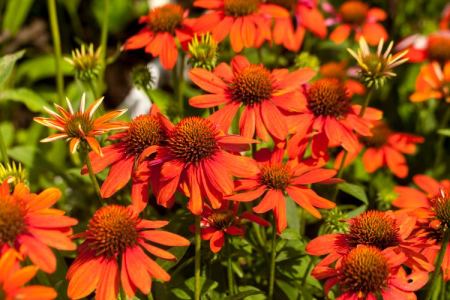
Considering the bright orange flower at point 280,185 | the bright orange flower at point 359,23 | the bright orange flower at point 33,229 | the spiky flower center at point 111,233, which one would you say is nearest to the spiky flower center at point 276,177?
the bright orange flower at point 280,185

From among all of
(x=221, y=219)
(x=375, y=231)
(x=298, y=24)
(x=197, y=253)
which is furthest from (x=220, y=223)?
(x=298, y=24)

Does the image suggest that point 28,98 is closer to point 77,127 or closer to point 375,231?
point 77,127

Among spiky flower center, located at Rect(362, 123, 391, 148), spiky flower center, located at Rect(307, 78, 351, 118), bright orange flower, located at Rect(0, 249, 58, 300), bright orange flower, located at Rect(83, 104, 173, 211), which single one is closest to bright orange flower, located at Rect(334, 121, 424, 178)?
spiky flower center, located at Rect(362, 123, 391, 148)

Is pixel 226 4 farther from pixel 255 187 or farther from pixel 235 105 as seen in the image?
pixel 255 187

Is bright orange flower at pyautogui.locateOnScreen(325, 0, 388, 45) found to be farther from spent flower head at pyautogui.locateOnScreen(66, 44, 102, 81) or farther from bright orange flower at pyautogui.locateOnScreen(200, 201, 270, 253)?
bright orange flower at pyautogui.locateOnScreen(200, 201, 270, 253)

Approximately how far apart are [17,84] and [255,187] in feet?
6.38

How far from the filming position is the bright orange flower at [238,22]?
187 cm

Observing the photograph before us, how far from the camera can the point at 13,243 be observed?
1167 millimetres

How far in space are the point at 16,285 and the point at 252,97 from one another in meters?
0.78

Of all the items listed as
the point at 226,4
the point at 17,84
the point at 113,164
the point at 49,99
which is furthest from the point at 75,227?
the point at 17,84

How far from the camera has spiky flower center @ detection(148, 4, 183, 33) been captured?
6.32 feet

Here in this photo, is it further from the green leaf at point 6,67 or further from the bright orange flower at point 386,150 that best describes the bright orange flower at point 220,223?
the bright orange flower at point 386,150

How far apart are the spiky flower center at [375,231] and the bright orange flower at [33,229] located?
59cm

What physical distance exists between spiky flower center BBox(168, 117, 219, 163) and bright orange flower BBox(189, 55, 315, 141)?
0.45 ft
